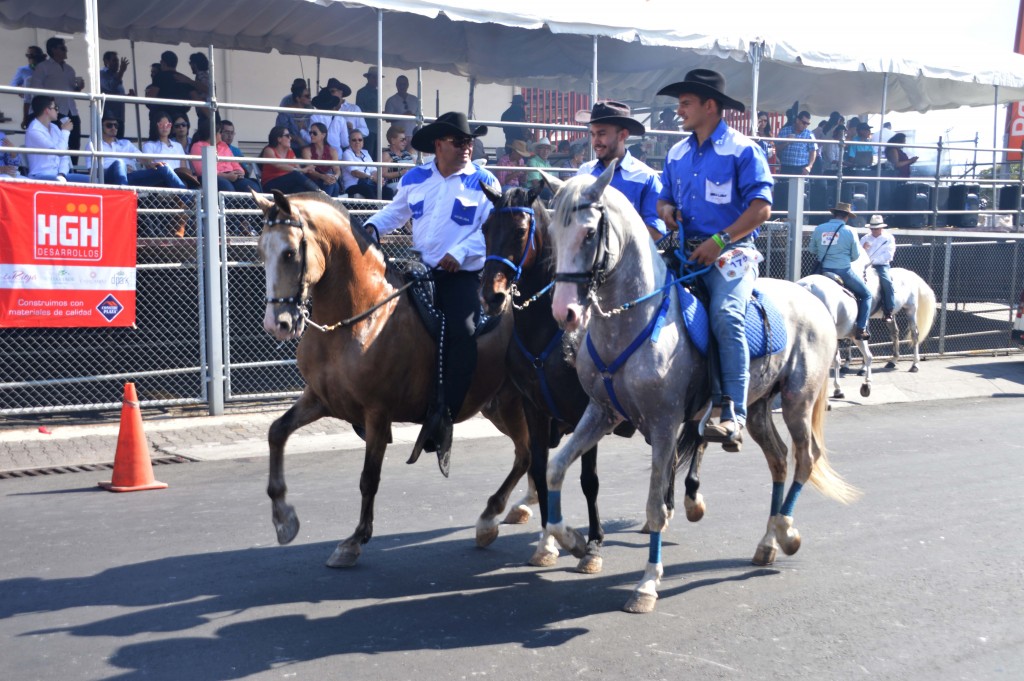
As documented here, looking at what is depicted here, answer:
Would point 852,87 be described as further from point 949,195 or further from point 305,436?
point 305,436

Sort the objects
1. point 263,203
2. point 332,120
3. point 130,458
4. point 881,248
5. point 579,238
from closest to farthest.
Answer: point 579,238 → point 263,203 → point 130,458 → point 332,120 → point 881,248

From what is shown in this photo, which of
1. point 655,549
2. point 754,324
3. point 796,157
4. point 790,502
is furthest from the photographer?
point 796,157

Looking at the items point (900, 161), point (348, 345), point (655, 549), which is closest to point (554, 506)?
point (655, 549)

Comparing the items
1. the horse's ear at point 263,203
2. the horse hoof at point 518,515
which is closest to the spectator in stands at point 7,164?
the horse's ear at point 263,203

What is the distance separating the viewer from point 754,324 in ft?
19.8

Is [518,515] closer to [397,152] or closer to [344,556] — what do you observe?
[344,556]

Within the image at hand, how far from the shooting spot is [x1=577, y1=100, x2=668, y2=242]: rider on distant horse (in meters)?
6.54

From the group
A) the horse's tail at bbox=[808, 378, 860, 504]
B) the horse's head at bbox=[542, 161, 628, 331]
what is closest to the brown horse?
the horse's head at bbox=[542, 161, 628, 331]

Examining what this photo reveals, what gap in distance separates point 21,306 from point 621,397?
21.8 feet

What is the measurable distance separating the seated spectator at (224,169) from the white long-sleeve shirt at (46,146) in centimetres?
142

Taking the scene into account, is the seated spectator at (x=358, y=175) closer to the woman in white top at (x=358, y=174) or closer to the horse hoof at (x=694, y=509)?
the woman in white top at (x=358, y=174)

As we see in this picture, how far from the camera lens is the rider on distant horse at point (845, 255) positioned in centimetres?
1432

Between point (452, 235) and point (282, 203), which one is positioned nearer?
point (282, 203)

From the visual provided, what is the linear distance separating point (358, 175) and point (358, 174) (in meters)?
0.02
